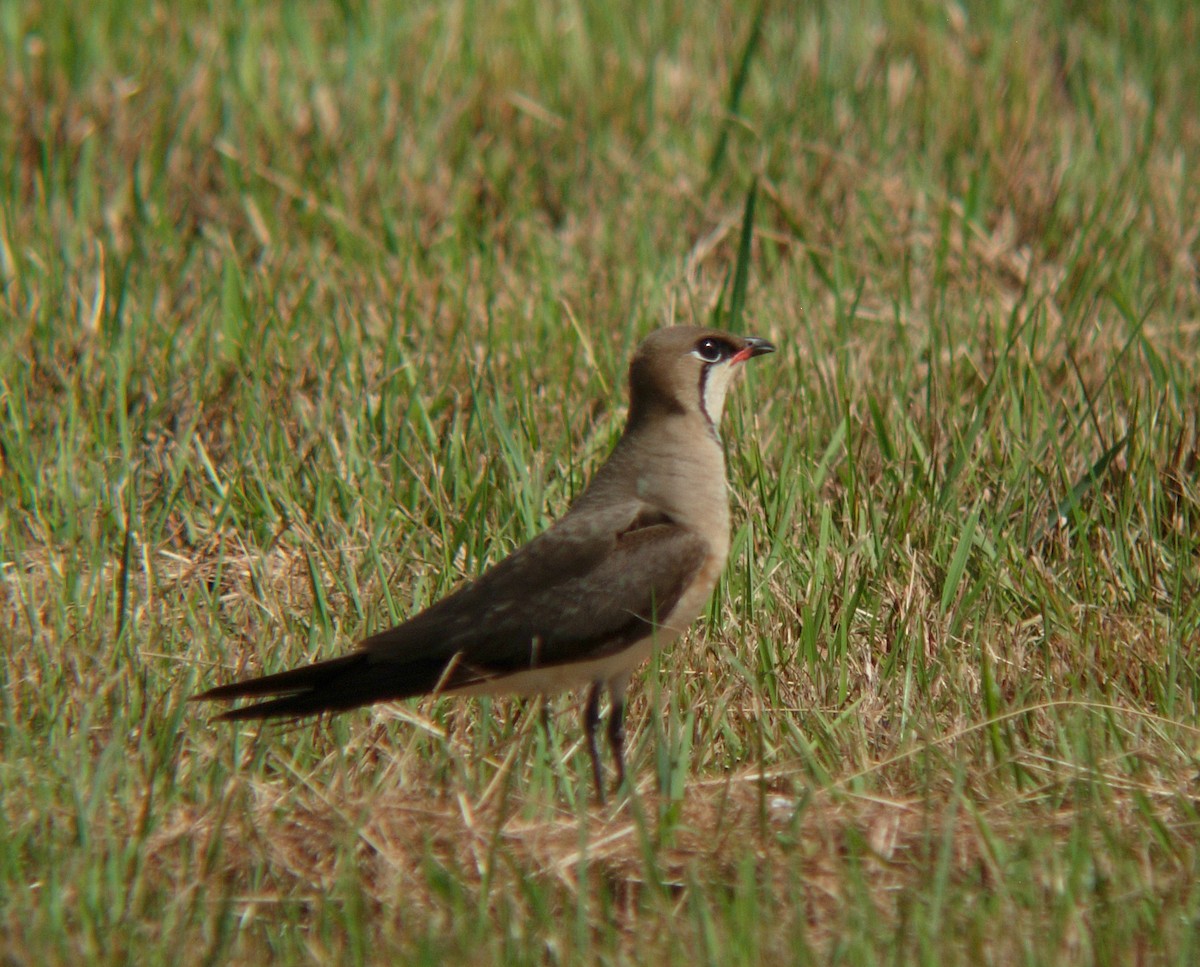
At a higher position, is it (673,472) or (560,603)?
(673,472)

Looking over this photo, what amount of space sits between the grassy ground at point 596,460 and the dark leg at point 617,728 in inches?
3.0

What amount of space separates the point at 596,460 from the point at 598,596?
131 cm

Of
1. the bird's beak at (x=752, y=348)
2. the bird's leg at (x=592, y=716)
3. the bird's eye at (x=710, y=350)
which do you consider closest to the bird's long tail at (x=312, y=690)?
the bird's leg at (x=592, y=716)

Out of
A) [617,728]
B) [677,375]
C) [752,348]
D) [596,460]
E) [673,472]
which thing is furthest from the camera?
[596,460]

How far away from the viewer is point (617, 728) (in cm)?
380

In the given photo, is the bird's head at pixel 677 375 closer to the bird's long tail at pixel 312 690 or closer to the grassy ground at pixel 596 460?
the grassy ground at pixel 596 460

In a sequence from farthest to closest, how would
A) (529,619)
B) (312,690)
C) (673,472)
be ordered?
(673,472), (529,619), (312,690)

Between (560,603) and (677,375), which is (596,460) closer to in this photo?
(677,375)

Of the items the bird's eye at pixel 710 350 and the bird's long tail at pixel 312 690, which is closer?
the bird's long tail at pixel 312 690

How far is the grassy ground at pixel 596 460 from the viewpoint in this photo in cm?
302

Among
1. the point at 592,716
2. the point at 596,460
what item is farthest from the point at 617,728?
the point at 596,460

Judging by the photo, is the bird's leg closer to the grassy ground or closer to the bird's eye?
the grassy ground

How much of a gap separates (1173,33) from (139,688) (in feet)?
18.8

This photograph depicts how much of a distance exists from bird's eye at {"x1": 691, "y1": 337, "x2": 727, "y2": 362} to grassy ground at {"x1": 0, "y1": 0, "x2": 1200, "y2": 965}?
1.58ft
